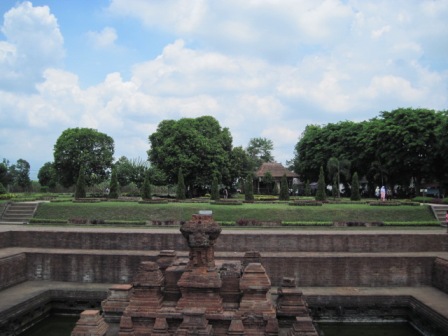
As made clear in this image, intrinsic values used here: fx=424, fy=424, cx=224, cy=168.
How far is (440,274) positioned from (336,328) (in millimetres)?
3969

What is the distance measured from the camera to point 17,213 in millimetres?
23797

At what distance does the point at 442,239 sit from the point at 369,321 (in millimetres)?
5536

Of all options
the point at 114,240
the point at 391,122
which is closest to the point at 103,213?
the point at 114,240

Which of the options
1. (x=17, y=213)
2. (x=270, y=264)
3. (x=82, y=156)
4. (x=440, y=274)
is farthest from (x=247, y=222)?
(x=82, y=156)

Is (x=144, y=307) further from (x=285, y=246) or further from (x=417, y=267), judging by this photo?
(x=417, y=267)

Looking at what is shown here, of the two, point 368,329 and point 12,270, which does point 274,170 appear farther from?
point 12,270

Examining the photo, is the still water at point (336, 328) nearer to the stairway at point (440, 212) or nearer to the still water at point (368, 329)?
the still water at point (368, 329)

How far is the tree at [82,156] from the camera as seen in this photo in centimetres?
4844

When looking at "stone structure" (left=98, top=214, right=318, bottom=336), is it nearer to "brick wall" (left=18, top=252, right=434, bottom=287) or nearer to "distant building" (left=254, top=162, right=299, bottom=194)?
"brick wall" (left=18, top=252, right=434, bottom=287)

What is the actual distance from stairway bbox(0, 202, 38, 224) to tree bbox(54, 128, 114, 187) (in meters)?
23.6

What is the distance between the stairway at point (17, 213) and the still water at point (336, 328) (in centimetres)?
1101

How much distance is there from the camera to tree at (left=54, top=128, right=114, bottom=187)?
48438mm

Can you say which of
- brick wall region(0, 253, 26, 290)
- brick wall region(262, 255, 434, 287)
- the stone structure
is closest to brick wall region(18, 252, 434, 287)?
brick wall region(262, 255, 434, 287)

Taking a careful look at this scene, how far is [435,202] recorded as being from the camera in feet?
96.2
